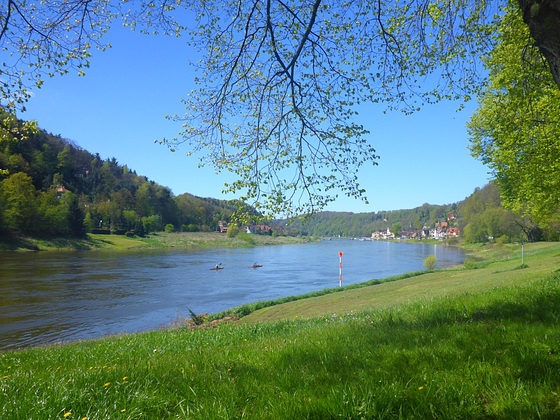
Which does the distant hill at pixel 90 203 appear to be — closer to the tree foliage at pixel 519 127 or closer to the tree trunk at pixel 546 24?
the tree trunk at pixel 546 24

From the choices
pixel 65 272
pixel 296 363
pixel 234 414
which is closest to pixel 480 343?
pixel 296 363

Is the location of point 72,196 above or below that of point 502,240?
above

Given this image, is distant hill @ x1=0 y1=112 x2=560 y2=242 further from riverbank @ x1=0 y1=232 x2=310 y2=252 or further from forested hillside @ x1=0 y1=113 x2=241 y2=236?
riverbank @ x1=0 y1=232 x2=310 y2=252

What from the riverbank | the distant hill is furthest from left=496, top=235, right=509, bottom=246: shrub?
the riverbank

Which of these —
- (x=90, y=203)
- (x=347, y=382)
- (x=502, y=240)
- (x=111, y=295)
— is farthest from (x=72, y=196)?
(x=502, y=240)

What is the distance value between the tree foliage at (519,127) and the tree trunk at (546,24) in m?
5.62

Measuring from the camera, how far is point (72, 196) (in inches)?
3105

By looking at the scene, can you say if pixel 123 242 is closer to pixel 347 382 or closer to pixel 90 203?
pixel 90 203

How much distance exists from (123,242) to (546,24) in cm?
9027

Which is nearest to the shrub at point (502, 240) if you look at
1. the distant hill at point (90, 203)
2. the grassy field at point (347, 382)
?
the distant hill at point (90, 203)

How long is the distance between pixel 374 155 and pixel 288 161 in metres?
1.76

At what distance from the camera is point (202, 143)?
703cm

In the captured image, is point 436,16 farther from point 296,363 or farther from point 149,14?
point 296,363

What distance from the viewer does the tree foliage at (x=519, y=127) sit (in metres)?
9.95
